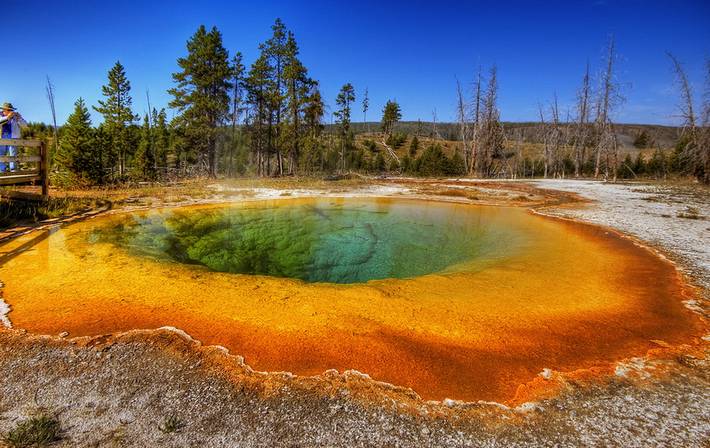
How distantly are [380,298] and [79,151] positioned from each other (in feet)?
61.8

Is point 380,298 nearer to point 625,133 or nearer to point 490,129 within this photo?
point 490,129

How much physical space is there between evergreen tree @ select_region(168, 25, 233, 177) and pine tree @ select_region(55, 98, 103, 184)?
808cm

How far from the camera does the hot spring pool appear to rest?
11.0 feet

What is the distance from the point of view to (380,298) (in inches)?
187

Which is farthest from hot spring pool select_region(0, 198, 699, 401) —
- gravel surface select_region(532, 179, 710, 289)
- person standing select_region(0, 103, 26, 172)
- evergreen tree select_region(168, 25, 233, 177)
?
evergreen tree select_region(168, 25, 233, 177)

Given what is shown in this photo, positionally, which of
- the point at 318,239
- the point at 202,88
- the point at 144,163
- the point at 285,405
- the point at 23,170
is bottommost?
the point at 285,405

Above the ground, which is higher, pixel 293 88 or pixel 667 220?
pixel 293 88

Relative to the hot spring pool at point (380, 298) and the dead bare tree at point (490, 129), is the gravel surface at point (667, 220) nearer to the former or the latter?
the hot spring pool at point (380, 298)

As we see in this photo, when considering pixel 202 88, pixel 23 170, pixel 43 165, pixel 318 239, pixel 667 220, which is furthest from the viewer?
pixel 202 88

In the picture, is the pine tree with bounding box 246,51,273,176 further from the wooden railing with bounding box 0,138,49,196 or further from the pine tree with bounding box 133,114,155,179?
the wooden railing with bounding box 0,138,49,196

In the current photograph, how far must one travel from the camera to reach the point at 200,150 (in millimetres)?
27109

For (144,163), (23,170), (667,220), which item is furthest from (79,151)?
(667,220)

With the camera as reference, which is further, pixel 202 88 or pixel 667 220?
pixel 202 88

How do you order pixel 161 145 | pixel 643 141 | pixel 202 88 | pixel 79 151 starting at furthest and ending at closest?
1. pixel 643 141
2. pixel 161 145
3. pixel 202 88
4. pixel 79 151
